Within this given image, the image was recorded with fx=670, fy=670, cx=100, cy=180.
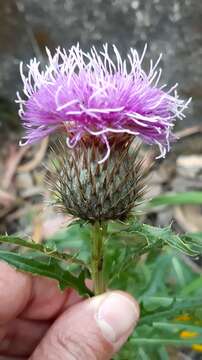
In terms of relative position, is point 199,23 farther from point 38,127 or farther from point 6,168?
point 38,127

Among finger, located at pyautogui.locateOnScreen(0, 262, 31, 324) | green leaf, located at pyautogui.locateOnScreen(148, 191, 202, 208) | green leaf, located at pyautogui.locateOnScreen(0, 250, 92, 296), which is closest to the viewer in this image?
green leaf, located at pyautogui.locateOnScreen(0, 250, 92, 296)

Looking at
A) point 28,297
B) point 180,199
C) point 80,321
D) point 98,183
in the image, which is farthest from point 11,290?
point 180,199

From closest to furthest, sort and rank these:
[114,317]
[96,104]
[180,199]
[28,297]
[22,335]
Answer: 1. [96,104]
2. [114,317]
3. [28,297]
4. [22,335]
5. [180,199]

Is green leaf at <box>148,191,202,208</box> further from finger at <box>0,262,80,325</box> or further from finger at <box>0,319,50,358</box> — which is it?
finger at <box>0,319,50,358</box>

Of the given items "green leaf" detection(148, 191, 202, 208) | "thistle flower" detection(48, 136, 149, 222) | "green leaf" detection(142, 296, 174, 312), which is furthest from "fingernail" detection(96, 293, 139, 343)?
"green leaf" detection(148, 191, 202, 208)

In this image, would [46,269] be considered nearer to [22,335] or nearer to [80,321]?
[80,321]

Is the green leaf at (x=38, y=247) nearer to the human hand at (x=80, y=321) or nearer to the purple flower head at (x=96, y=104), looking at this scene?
the human hand at (x=80, y=321)

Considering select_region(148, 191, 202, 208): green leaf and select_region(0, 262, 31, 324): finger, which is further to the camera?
select_region(148, 191, 202, 208): green leaf
